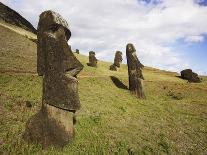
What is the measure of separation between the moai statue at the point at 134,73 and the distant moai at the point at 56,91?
19326 mm

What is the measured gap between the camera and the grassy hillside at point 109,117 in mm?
17438

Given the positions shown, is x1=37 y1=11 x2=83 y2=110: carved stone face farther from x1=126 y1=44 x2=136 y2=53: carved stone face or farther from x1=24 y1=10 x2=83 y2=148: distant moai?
x1=126 y1=44 x2=136 y2=53: carved stone face

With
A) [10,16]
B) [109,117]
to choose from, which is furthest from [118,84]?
[10,16]

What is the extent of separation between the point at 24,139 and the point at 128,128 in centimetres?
740

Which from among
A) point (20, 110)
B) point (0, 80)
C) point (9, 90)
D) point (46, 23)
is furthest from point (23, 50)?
point (46, 23)

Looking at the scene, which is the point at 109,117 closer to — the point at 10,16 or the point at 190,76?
the point at 190,76

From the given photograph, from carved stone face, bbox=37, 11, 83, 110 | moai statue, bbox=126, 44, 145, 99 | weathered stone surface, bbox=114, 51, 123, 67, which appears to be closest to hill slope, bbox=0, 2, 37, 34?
weathered stone surface, bbox=114, 51, 123, 67

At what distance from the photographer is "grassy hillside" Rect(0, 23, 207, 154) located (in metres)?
17.4

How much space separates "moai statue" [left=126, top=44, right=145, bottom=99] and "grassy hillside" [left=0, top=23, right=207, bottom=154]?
993 millimetres

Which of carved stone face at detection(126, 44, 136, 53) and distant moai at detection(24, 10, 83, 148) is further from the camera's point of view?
carved stone face at detection(126, 44, 136, 53)

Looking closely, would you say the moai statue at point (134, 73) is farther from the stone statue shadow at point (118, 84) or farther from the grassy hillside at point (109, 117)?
the stone statue shadow at point (118, 84)

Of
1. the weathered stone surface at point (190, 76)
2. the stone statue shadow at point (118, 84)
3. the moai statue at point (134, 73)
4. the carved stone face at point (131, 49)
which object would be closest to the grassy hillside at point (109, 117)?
the stone statue shadow at point (118, 84)

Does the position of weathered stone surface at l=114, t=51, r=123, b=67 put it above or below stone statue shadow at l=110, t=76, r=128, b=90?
A: above

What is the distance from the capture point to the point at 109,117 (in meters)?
23.5
